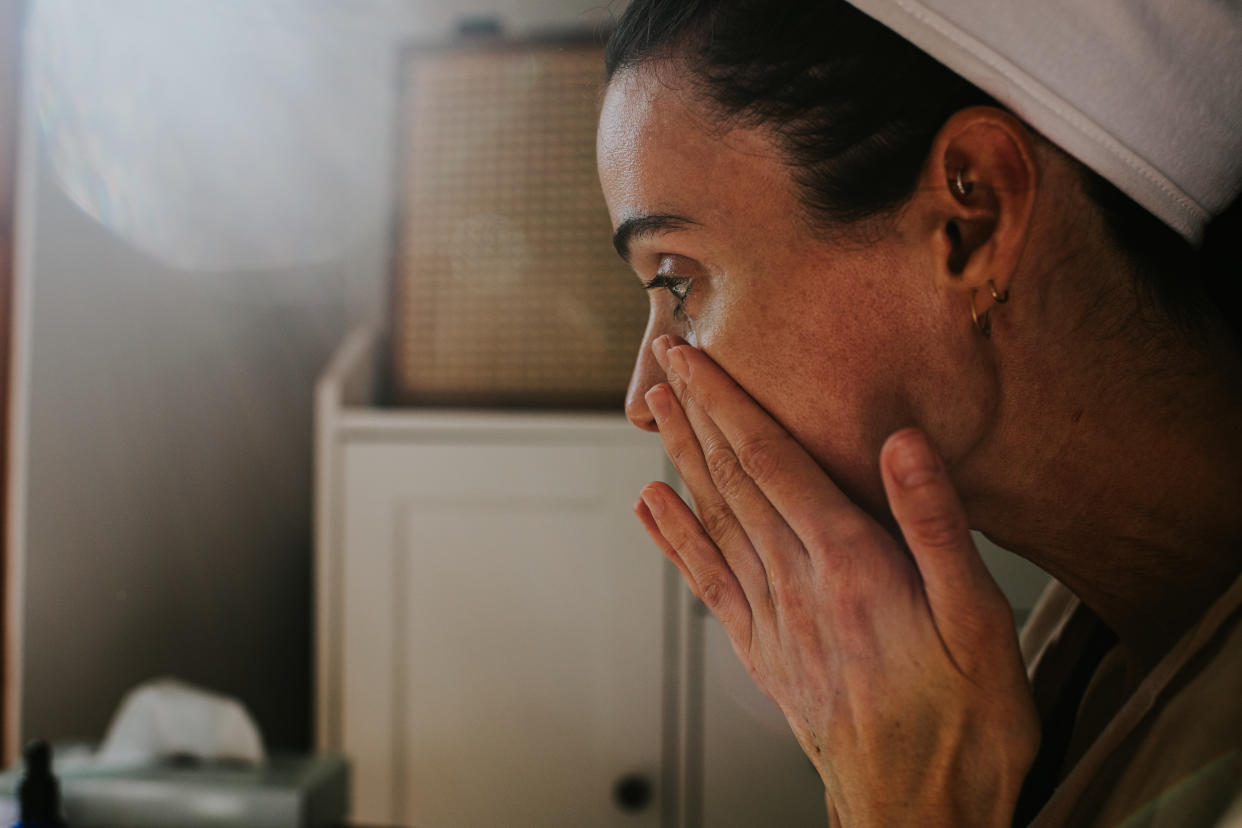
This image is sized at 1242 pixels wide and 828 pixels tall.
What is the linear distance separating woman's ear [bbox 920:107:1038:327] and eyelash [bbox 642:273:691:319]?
13 centimetres

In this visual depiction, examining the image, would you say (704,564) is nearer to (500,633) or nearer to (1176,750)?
(1176,750)

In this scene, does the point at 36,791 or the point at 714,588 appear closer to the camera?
the point at 714,588

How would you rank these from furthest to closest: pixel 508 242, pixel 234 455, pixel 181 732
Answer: pixel 234 455 → pixel 508 242 → pixel 181 732

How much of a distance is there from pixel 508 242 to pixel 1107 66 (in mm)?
868

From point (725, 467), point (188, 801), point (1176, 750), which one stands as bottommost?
point (188, 801)

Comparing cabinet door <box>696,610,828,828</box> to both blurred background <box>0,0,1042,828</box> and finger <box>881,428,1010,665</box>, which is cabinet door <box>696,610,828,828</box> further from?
finger <box>881,428,1010,665</box>

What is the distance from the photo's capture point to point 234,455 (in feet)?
4.40

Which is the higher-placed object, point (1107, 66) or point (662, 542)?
point (1107, 66)

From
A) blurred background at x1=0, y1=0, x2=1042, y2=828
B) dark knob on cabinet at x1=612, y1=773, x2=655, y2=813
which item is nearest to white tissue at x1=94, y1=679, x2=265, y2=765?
blurred background at x1=0, y1=0, x2=1042, y2=828

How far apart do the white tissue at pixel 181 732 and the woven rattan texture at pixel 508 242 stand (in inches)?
19.5

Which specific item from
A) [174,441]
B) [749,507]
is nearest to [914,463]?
[749,507]

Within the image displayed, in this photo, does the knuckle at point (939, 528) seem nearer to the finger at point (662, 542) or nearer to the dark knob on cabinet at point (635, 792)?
the finger at point (662, 542)

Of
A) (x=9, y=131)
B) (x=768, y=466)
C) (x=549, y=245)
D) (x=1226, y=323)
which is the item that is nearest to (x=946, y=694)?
(x=768, y=466)

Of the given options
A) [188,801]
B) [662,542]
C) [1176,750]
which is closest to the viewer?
[1176,750]
